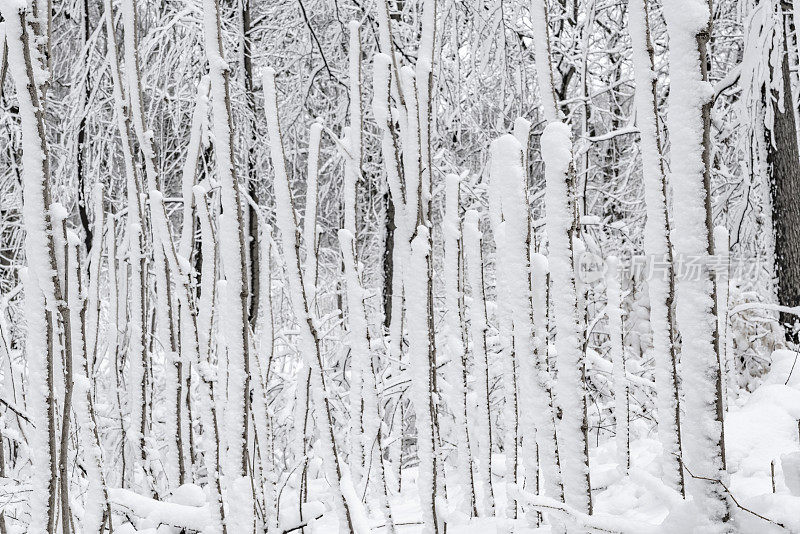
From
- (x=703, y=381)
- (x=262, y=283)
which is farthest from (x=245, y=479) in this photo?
(x=703, y=381)

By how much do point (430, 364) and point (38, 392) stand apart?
0.73m

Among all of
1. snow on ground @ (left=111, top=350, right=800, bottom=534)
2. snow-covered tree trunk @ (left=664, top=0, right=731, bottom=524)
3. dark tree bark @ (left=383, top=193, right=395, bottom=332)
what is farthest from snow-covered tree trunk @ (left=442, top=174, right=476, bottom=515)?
dark tree bark @ (left=383, top=193, right=395, bottom=332)

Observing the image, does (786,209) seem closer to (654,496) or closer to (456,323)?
(456,323)

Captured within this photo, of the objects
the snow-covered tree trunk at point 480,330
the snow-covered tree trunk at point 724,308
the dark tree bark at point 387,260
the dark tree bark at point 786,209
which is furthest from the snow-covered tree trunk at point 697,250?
the dark tree bark at point 387,260

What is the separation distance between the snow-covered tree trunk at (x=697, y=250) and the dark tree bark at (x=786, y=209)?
4.81m

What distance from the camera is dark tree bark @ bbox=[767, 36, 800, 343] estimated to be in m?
4.85

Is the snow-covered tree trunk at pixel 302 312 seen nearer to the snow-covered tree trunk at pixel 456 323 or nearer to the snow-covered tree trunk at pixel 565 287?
the snow-covered tree trunk at pixel 456 323

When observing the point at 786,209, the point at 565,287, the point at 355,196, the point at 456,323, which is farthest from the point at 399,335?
the point at 786,209

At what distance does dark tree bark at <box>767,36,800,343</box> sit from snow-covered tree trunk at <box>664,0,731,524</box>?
189 inches

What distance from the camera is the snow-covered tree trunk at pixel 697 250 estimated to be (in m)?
0.75

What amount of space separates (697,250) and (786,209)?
4966mm

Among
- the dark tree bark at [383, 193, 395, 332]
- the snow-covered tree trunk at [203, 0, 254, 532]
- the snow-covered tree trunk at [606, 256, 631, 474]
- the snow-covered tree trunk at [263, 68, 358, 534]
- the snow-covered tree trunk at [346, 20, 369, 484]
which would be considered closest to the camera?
the snow-covered tree trunk at [203, 0, 254, 532]

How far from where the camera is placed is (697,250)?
30.0 inches

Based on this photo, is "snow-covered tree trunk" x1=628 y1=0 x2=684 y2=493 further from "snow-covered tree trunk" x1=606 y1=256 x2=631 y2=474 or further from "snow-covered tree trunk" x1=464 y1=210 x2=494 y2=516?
"snow-covered tree trunk" x1=606 y1=256 x2=631 y2=474
